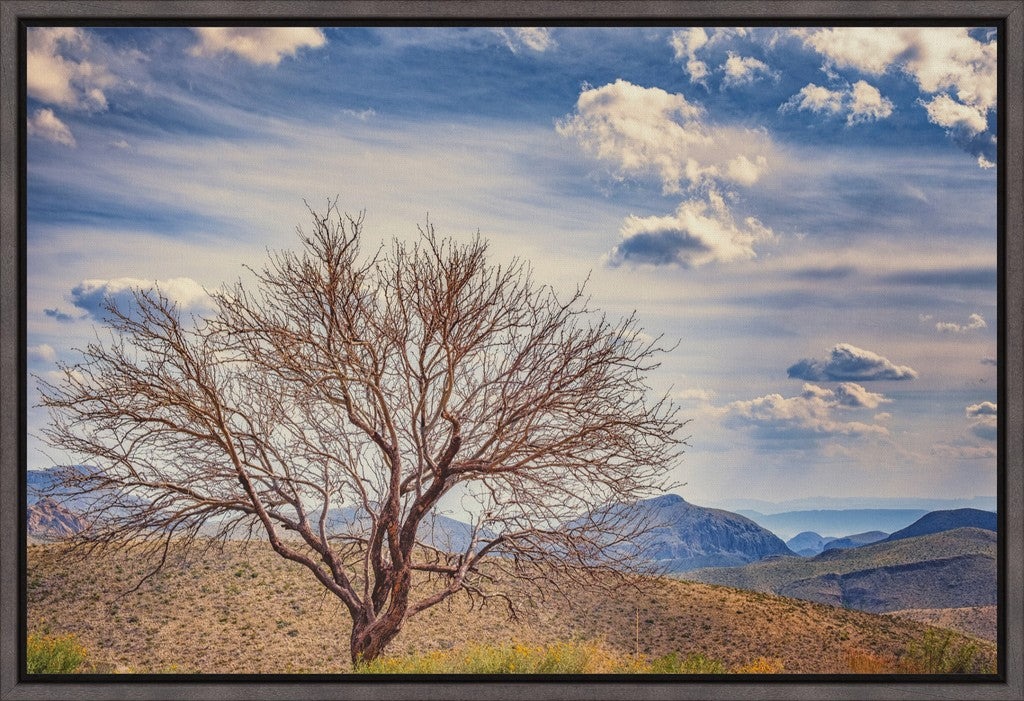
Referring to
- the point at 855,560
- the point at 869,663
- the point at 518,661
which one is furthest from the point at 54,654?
the point at 855,560

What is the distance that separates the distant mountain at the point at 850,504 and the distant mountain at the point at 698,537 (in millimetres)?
125

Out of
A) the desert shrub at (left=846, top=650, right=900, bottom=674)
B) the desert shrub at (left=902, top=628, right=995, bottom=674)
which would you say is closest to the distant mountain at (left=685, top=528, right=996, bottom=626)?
the desert shrub at (left=902, top=628, right=995, bottom=674)

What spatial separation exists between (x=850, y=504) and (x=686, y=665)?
1774 millimetres

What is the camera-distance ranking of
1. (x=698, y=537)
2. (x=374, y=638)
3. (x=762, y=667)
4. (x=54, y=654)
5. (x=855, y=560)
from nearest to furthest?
(x=54, y=654) → (x=762, y=667) → (x=374, y=638) → (x=698, y=537) → (x=855, y=560)

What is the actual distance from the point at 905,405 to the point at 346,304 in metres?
4.28

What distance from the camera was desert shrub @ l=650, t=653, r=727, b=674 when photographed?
202 inches

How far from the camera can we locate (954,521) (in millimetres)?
5234

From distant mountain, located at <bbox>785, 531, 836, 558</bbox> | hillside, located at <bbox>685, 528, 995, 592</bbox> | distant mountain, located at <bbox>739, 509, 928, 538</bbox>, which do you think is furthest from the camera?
distant mountain, located at <bbox>785, 531, 836, 558</bbox>

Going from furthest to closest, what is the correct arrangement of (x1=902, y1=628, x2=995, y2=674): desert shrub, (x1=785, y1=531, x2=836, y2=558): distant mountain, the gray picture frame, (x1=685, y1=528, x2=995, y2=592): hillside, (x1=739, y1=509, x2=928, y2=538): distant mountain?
(x1=785, y1=531, x2=836, y2=558): distant mountain < (x1=739, y1=509, x2=928, y2=538): distant mountain < (x1=685, y1=528, x2=995, y2=592): hillside < (x1=902, y1=628, x2=995, y2=674): desert shrub < the gray picture frame

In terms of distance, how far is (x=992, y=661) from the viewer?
4.98 m

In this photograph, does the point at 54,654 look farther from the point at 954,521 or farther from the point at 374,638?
the point at 954,521

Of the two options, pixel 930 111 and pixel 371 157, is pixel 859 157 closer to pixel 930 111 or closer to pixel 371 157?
pixel 930 111

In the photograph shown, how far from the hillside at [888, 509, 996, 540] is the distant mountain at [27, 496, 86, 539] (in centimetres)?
630

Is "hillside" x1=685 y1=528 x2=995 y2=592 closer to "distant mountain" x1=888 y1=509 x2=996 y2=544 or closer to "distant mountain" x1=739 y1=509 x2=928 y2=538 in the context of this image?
"distant mountain" x1=888 y1=509 x2=996 y2=544
